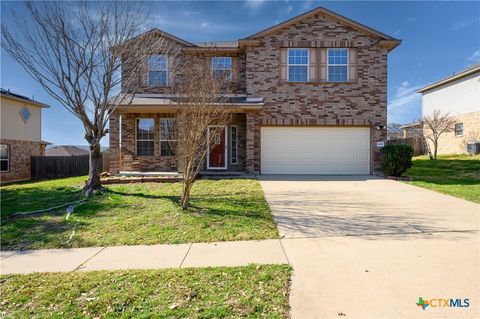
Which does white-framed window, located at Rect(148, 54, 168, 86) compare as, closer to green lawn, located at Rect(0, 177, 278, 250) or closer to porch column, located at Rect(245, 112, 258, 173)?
porch column, located at Rect(245, 112, 258, 173)

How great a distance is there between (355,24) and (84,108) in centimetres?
1269

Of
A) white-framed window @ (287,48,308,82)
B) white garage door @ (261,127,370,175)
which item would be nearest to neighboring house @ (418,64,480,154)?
→ white garage door @ (261,127,370,175)

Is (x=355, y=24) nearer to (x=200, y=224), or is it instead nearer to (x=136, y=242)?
(x=200, y=224)

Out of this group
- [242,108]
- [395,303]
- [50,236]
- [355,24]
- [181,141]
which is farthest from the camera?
[355,24]

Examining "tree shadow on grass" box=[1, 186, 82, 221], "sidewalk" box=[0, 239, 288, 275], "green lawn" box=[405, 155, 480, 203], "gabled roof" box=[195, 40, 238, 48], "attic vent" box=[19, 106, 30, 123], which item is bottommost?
"sidewalk" box=[0, 239, 288, 275]

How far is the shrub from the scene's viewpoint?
12594mm

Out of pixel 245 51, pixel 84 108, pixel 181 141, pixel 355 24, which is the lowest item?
pixel 181 141

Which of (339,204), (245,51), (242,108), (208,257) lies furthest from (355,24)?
(208,257)

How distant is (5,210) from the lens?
8469 millimetres

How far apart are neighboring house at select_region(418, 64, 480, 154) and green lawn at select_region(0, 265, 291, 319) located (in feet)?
79.2

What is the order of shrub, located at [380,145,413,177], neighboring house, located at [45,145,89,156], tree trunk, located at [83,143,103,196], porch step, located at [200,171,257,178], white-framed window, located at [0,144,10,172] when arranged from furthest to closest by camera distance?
1. neighboring house, located at [45,145,89,156]
2. white-framed window, located at [0,144,10,172]
3. porch step, located at [200,171,257,178]
4. shrub, located at [380,145,413,177]
5. tree trunk, located at [83,143,103,196]

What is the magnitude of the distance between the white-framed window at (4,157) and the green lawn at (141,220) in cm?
1111

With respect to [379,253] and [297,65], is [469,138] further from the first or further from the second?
[379,253]

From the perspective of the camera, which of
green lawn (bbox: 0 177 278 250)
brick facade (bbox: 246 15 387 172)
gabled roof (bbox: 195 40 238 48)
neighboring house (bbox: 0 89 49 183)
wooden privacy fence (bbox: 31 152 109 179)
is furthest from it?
wooden privacy fence (bbox: 31 152 109 179)
